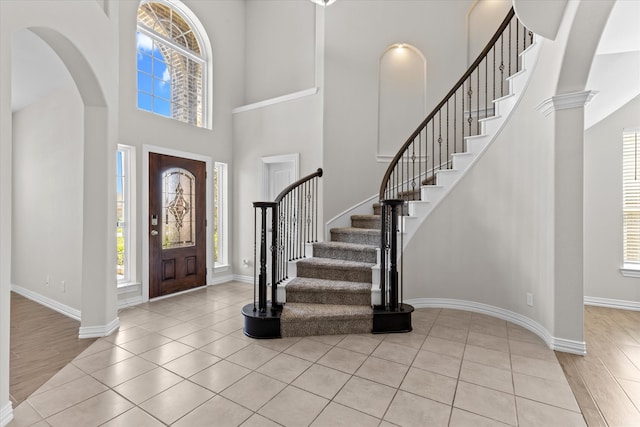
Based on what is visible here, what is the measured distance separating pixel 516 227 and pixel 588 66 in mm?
1592

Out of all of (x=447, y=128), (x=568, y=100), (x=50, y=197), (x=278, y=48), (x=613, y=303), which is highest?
(x=278, y=48)

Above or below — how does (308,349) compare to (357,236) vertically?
below

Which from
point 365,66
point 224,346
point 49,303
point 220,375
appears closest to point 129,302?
point 49,303

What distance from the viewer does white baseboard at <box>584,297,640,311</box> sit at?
3.85 m

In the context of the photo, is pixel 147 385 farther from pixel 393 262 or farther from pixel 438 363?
pixel 393 262

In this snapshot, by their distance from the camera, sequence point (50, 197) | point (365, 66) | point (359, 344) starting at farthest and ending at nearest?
1. point (365, 66)
2. point (50, 197)
3. point (359, 344)

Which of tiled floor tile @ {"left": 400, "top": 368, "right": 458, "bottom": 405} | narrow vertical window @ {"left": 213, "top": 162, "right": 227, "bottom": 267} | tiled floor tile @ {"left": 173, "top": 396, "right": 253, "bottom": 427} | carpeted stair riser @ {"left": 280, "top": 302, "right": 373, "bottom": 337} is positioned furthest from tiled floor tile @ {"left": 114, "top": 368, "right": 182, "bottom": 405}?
narrow vertical window @ {"left": 213, "top": 162, "right": 227, "bottom": 267}

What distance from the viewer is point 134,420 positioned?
6.15 feet

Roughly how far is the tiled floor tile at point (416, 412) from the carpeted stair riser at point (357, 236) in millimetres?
2178

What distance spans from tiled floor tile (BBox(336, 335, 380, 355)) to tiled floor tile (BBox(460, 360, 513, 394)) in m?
0.76

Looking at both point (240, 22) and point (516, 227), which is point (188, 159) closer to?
point (240, 22)

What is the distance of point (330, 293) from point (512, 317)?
204cm

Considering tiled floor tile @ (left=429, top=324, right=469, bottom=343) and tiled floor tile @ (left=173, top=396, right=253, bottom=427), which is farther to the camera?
tiled floor tile @ (left=429, top=324, right=469, bottom=343)

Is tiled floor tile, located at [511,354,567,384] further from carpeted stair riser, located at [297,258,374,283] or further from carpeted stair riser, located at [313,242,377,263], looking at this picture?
carpeted stair riser, located at [313,242,377,263]
